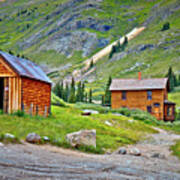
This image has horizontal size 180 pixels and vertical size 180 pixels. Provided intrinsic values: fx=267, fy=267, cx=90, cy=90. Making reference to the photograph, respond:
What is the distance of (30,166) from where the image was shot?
745 centimetres

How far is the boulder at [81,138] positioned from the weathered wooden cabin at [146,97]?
118 feet

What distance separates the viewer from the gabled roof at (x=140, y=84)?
49388 mm

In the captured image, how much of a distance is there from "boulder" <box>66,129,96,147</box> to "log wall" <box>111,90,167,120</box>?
3646 cm

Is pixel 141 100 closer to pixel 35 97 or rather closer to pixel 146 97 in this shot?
pixel 146 97

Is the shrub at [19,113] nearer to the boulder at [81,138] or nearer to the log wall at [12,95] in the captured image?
the log wall at [12,95]

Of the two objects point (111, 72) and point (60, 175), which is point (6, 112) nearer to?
point (60, 175)

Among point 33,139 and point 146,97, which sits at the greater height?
point 146,97

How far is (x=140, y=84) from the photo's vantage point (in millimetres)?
50625

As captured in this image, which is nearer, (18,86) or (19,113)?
(19,113)

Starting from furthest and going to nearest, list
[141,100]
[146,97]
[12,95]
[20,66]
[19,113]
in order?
[141,100], [146,97], [20,66], [12,95], [19,113]

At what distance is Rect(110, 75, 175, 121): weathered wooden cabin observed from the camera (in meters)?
49.5

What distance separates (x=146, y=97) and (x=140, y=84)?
2.70 m

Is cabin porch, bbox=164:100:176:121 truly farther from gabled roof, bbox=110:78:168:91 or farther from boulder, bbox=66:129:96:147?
boulder, bbox=66:129:96:147

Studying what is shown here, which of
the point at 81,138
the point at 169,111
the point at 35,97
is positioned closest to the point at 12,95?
the point at 35,97
